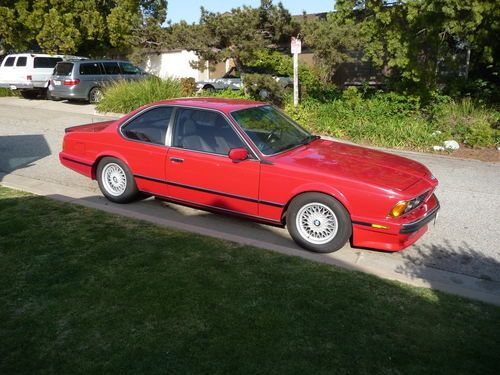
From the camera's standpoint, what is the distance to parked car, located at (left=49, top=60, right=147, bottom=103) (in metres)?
16.8

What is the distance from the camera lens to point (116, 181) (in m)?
6.12

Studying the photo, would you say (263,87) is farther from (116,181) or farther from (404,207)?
(404,207)

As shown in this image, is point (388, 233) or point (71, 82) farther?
point (71, 82)

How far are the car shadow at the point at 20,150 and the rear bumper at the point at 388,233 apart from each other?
235 inches

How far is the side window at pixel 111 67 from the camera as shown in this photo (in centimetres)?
1789

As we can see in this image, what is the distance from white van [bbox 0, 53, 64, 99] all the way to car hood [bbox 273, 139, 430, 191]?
1631cm

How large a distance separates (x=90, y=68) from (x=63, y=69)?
3.05 feet

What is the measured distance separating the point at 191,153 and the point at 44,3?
18.7m

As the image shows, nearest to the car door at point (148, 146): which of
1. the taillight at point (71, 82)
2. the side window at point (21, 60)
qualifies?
the taillight at point (71, 82)

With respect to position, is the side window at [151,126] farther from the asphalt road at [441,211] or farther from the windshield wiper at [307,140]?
the windshield wiper at [307,140]

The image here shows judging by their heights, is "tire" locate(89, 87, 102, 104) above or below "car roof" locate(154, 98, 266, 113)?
above

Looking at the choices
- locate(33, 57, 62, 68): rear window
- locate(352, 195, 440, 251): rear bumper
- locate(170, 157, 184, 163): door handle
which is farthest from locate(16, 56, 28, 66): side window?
locate(352, 195, 440, 251): rear bumper

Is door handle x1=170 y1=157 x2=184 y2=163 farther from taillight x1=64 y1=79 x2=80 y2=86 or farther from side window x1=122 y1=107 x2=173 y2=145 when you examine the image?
taillight x1=64 y1=79 x2=80 y2=86

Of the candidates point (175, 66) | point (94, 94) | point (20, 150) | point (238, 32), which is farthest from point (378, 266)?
point (175, 66)
